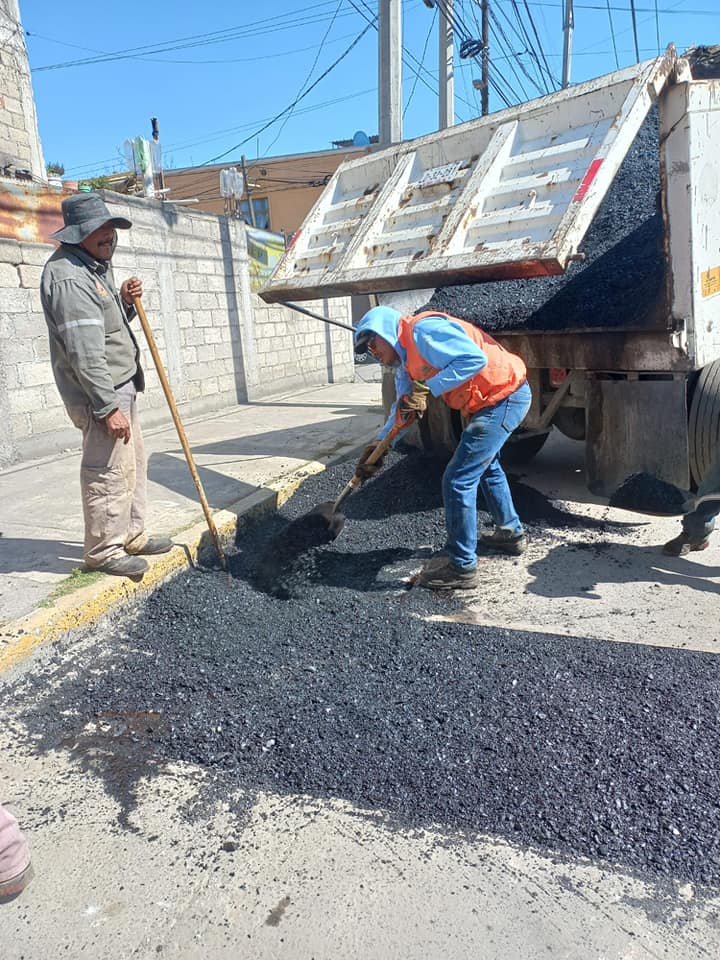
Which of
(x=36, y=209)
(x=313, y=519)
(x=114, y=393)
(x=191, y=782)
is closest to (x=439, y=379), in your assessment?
(x=313, y=519)

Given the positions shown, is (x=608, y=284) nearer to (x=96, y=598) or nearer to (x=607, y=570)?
(x=607, y=570)

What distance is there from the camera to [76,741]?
2.61 metres

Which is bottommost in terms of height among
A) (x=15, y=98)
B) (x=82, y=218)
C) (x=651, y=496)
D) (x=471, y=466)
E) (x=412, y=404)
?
(x=651, y=496)

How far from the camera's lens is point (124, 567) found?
11.9 feet

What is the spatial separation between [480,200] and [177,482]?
9.78 feet

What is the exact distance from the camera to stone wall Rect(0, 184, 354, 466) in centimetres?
603

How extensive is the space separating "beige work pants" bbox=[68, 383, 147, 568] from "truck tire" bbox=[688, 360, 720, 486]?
314 cm

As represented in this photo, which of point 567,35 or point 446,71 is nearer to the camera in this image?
point 446,71

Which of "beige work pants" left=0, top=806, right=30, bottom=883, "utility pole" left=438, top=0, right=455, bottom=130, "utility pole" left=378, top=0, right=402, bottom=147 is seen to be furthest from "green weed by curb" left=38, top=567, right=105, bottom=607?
"utility pole" left=438, top=0, right=455, bottom=130

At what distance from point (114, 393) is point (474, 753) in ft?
7.53

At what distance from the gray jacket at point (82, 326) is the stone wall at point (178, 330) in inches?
113

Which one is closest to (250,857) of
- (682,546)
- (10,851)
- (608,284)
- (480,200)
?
(10,851)

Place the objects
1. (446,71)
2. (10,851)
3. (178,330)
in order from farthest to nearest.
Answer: (446,71) < (178,330) < (10,851)

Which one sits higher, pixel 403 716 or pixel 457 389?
pixel 457 389
